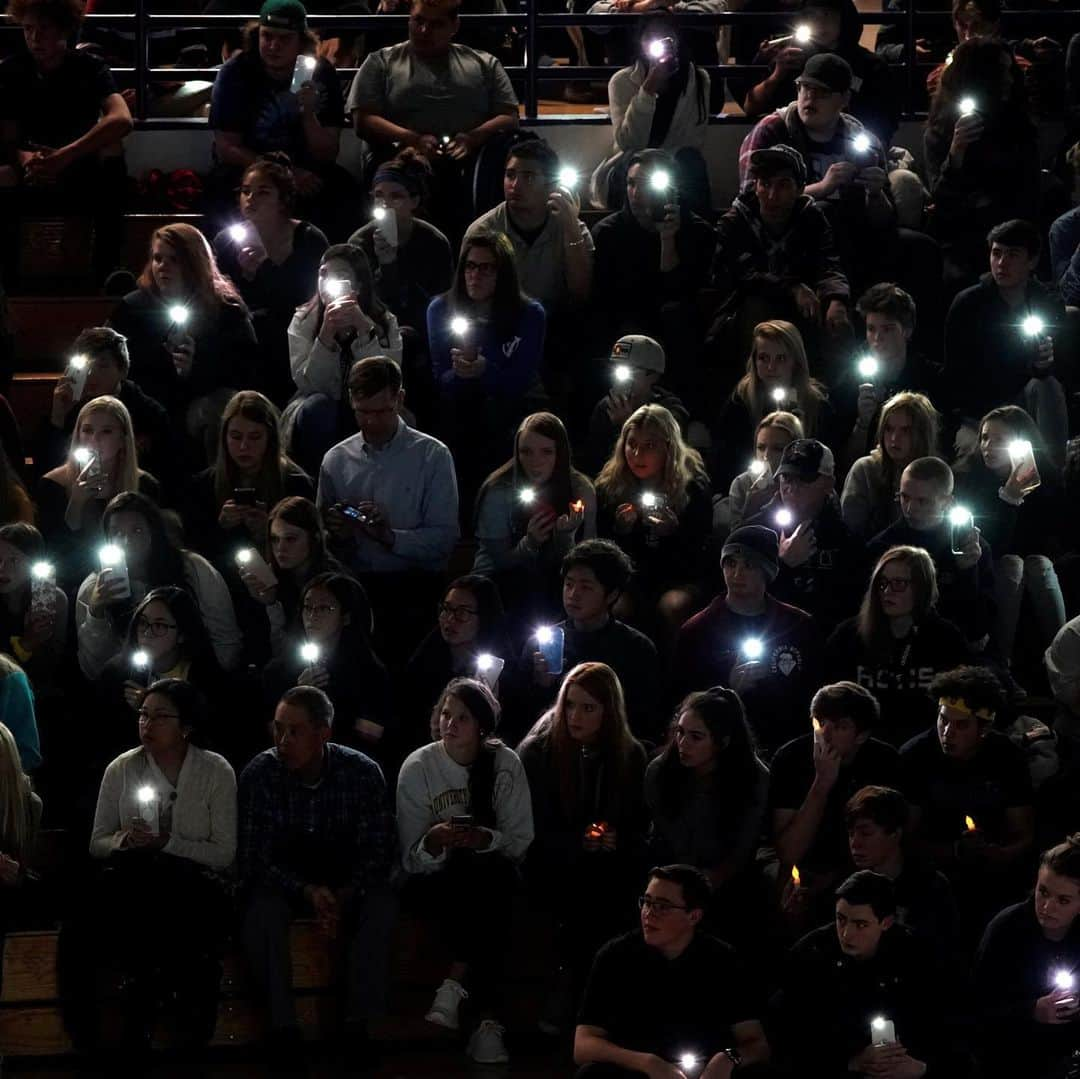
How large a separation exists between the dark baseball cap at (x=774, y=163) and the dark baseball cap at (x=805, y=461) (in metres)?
1.46

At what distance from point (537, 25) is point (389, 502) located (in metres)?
3.07

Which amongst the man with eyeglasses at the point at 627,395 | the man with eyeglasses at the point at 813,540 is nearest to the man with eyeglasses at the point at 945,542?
the man with eyeglasses at the point at 813,540

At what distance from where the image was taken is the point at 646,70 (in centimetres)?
1051

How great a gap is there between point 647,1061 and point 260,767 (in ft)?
5.11

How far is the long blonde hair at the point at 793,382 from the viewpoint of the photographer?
934 cm

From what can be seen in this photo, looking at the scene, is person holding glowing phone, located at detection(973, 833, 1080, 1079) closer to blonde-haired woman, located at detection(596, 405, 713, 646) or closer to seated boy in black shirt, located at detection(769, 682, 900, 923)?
seated boy in black shirt, located at detection(769, 682, 900, 923)

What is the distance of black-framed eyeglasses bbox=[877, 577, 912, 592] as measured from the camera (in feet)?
27.7

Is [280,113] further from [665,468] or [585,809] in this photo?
[585,809]

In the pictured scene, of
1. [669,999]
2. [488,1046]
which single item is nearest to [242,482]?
[488,1046]

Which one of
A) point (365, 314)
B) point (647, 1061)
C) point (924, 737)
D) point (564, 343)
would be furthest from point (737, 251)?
point (647, 1061)

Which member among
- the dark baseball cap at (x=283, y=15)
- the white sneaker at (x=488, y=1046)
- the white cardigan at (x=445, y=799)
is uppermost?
the dark baseball cap at (x=283, y=15)

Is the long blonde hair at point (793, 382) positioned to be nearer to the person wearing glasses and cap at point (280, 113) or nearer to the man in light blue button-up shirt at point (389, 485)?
the man in light blue button-up shirt at point (389, 485)

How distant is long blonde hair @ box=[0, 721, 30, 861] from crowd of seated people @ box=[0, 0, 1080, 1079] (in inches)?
0.6

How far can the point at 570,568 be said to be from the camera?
27.5ft
